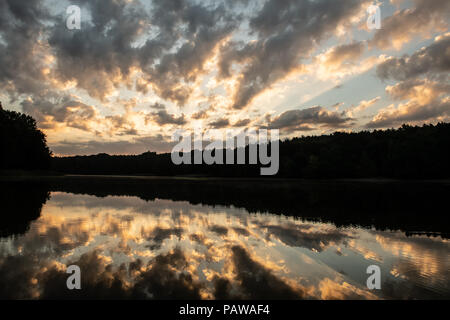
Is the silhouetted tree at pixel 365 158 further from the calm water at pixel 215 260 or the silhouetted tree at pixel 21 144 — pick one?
the calm water at pixel 215 260

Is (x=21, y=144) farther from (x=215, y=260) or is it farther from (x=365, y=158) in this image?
(x=365, y=158)

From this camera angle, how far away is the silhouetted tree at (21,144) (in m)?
78.4

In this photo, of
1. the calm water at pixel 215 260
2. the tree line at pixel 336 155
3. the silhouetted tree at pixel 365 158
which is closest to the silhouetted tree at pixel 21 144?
the tree line at pixel 336 155

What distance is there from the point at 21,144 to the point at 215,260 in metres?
102

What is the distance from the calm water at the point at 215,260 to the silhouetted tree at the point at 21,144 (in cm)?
8130

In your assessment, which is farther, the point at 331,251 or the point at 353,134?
the point at 353,134

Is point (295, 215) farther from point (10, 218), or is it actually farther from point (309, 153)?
point (309, 153)

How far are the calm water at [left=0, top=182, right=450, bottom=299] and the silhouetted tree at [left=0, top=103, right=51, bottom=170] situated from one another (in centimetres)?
8130

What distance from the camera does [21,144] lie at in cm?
8619

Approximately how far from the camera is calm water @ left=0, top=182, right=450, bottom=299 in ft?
24.5

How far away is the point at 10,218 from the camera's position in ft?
54.2
